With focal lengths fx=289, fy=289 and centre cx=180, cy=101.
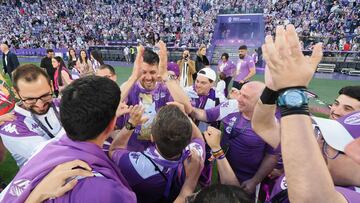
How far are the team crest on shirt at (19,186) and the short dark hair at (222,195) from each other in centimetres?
81

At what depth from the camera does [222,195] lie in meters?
1.29

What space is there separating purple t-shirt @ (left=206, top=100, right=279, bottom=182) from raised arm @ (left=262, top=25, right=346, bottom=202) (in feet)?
6.01

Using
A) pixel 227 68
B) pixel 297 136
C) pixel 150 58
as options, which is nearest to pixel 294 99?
pixel 297 136

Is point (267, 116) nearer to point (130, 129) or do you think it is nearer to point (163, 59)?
point (130, 129)

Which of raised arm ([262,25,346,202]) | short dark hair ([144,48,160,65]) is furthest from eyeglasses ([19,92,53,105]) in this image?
raised arm ([262,25,346,202])

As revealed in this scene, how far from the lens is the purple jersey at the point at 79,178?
125 cm

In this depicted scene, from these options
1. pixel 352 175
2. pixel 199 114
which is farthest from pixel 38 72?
pixel 352 175

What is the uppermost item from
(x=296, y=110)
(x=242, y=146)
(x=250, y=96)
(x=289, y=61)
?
(x=289, y=61)

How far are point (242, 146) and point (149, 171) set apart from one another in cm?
130

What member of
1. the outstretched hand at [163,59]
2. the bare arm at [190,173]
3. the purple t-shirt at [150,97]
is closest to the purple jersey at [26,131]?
the bare arm at [190,173]

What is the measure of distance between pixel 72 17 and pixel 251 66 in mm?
30313

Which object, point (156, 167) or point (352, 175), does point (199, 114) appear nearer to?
point (156, 167)

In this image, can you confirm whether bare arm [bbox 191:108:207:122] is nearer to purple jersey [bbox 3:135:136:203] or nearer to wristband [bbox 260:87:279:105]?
wristband [bbox 260:87:279:105]

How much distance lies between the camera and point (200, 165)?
84.0 inches
